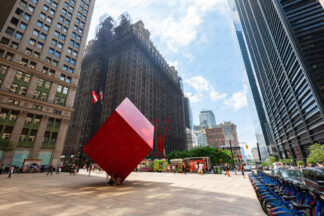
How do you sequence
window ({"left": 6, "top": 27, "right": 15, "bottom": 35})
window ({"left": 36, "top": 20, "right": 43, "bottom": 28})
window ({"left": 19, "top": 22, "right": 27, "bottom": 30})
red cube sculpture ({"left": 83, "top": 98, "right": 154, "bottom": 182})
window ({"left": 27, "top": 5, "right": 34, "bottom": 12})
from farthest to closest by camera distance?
window ({"left": 36, "top": 20, "right": 43, "bottom": 28}) → window ({"left": 27, "top": 5, "right": 34, "bottom": 12}) → window ({"left": 19, "top": 22, "right": 27, "bottom": 30}) → window ({"left": 6, "top": 27, "right": 15, "bottom": 35}) → red cube sculpture ({"left": 83, "top": 98, "right": 154, "bottom": 182})

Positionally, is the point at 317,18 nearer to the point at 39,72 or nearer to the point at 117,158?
the point at 117,158

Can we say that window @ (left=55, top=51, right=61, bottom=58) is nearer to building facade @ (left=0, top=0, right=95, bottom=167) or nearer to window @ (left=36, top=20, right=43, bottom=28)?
building facade @ (left=0, top=0, right=95, bottom=167)

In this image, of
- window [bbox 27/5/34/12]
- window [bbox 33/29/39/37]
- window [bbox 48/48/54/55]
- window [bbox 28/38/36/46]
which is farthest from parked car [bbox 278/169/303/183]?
window [bbox 27/5/34/12]

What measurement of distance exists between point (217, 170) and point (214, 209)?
70.9 ft

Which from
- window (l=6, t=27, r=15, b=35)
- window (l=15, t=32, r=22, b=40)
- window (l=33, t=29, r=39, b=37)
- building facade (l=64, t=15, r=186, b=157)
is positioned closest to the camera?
window (l=6, t=27, r=15, b=35)

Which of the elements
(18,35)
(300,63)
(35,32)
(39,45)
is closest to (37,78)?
(39,45)

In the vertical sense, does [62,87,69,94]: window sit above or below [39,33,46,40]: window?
below

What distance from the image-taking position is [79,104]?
73.9 meters

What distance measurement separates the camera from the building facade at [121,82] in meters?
63.4

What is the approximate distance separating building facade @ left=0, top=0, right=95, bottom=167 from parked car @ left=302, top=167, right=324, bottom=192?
39914 millimetres

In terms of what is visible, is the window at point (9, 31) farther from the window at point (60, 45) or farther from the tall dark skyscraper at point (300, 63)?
the tall dark skyscraper at point (300, 63)

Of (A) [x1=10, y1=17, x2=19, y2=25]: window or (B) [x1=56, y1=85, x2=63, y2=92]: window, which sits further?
(B) [x1=56, y1=85, x2=63, y2=92]: window

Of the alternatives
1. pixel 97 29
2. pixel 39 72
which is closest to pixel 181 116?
pixel 97 29

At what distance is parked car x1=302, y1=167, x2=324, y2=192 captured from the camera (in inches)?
291
